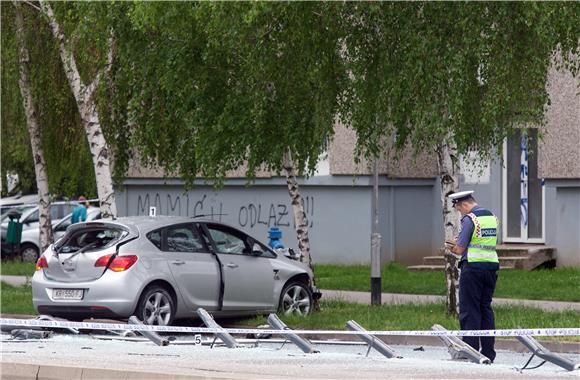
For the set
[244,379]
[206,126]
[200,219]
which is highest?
[206,126]

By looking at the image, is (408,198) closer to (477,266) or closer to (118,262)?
(118,262)

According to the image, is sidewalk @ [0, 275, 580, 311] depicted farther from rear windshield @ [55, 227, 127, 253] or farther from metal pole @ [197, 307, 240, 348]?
metal pole @ [197, 307, 240, 348]

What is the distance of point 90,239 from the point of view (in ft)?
56.0

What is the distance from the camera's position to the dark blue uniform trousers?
13242 millimetres

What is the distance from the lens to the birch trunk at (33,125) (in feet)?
76.2

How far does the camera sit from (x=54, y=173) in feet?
88.0

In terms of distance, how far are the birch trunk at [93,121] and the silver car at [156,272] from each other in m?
3.54

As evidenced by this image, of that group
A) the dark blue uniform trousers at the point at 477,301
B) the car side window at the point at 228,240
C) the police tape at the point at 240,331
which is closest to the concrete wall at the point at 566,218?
the car side window at the point at 228,240

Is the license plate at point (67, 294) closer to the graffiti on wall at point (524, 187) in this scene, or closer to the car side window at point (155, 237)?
the car side window at point (155, 237)

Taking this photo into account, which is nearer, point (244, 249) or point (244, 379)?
point (244, 379)

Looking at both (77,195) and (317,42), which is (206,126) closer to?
(317,42)

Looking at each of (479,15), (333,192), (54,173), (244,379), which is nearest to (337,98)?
(479,15)

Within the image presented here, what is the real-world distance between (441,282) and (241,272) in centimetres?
771

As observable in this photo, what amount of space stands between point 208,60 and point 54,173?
9.04m
